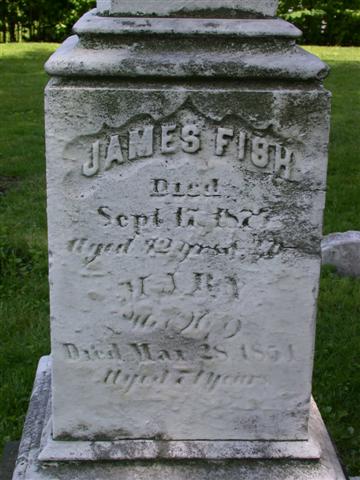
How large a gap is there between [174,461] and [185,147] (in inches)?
40.5

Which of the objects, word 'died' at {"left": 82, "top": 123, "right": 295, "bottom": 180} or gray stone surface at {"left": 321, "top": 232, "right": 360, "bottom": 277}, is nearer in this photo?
word 'died' at {"left": 82, "top": 123, "right": 295, "bottom": 180}

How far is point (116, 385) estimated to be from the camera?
249 centimetres

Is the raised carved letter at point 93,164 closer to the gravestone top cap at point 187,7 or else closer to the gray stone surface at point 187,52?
the gray stone surface at point 187,52

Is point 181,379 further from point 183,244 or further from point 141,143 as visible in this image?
point 141,143

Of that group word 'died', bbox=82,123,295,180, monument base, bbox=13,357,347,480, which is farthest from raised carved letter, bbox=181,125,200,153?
monument base, bbox=13,357,347,480

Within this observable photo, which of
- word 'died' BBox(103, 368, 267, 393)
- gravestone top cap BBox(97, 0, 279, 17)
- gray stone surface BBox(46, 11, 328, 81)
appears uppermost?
gravestone top cap BBox(97, 0, 279, 17)

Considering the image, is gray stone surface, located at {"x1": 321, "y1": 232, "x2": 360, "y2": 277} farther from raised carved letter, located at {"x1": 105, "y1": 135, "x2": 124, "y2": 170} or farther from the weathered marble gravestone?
raised carved letter, located at {"x1": 105, "y1": 135, "x2": 124, "y2": 170}

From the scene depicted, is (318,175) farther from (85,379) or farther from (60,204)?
(85,379)

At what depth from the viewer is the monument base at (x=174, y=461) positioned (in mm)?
2447

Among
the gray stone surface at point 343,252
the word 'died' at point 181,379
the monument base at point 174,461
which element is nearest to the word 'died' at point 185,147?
the word 'died' at point 181,379

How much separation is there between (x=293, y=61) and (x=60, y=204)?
31.6 inches

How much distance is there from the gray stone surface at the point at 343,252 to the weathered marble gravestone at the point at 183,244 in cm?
244

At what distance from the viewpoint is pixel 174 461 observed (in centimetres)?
249

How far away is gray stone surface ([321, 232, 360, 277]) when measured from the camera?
498 centimetres
